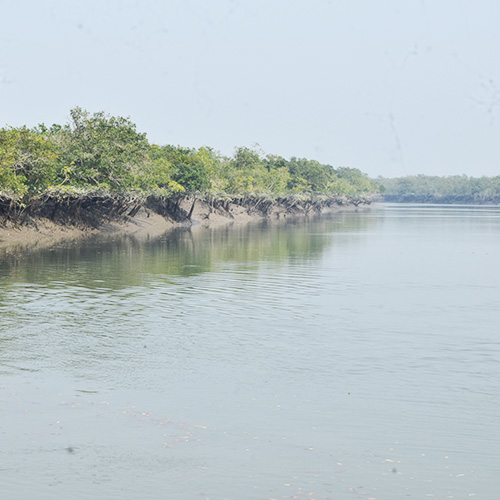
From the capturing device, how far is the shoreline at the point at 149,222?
202ft

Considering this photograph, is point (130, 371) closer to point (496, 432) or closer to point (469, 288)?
point (496, 432)

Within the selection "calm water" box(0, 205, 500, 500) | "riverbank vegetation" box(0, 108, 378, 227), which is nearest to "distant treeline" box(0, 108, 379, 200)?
"riverbank vegetation" box(0, 108, 378, 227)

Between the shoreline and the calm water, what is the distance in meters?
26.8

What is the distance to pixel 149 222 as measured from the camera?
91.2 meters

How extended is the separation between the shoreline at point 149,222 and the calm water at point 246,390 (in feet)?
87.8

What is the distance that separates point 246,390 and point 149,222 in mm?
75925

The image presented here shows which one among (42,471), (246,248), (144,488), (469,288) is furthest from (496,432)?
(246,248)

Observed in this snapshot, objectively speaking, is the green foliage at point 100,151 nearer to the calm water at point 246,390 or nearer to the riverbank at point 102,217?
the riverbank at point 102,217

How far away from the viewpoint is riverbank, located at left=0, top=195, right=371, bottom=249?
6206cm

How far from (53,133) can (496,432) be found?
62.1 m

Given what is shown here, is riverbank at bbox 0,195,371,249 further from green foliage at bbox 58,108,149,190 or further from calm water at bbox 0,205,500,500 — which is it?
calm water at bbox 0,205,500,500

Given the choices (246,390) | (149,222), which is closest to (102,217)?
(149,222)

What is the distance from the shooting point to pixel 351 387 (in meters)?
16.8

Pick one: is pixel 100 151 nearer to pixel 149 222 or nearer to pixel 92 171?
Answer: pixel 92 171
